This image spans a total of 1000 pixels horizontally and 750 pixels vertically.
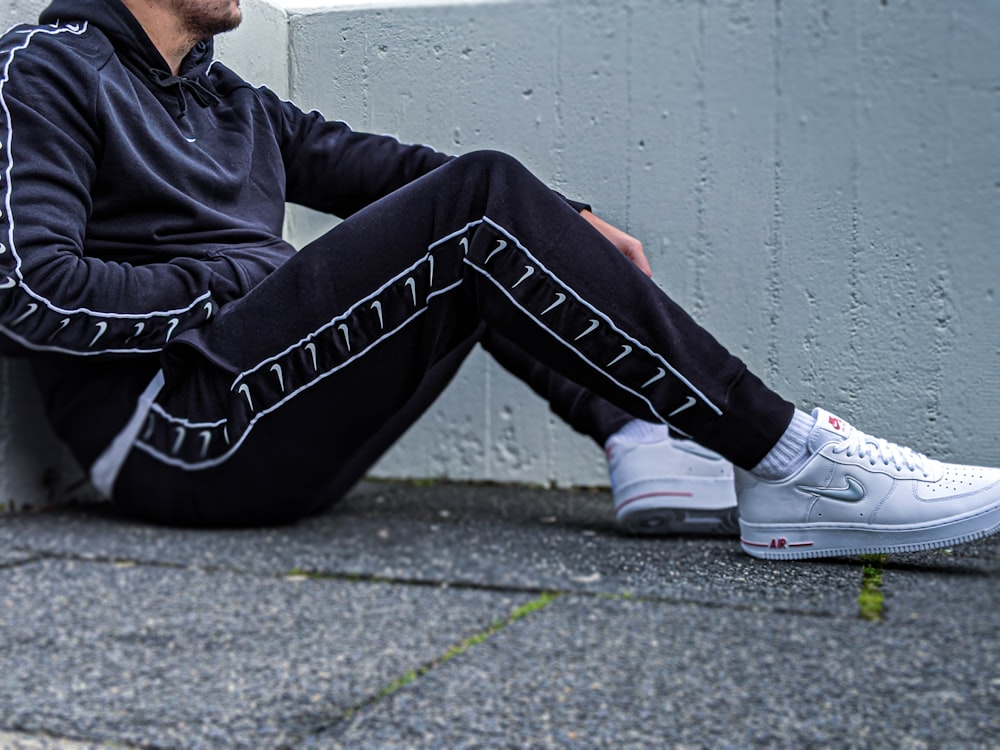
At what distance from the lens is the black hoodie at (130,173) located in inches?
11.2

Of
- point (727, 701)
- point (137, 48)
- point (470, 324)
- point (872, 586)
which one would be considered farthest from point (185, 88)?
point (727, 701)

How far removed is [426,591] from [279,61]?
2211mm

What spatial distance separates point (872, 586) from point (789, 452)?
0.15 ft

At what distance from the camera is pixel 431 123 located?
12.1 inches

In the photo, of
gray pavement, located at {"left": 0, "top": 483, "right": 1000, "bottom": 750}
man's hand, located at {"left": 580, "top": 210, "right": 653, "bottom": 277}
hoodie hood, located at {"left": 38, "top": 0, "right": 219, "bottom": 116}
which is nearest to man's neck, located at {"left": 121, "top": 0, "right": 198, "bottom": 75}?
hoodie hood, located at {"left": 38, "top": 0, "right": 219, "bottom": 116}

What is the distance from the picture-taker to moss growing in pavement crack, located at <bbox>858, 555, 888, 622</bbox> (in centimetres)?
33

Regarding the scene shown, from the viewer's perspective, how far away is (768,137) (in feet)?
0.93

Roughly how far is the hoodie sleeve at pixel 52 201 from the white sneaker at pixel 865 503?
0.17 metres

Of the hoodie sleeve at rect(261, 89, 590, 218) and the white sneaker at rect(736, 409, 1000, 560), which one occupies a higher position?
the hoodie sleeve at rect(261, 89, 590, 218)

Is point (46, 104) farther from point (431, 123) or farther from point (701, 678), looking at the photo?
point (701, 678)

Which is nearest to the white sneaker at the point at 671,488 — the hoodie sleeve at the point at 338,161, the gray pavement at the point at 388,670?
the hoodie sleeve at the point at 338,161

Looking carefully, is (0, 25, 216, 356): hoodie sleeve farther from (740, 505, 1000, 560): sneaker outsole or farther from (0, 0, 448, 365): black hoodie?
(740, 505, 1000, 560): sneaker outsole

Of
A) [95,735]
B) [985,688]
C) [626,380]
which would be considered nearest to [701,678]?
Answer: [985,688]

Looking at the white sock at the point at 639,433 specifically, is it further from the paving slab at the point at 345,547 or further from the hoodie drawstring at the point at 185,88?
the paving slab at the point at 345,547
